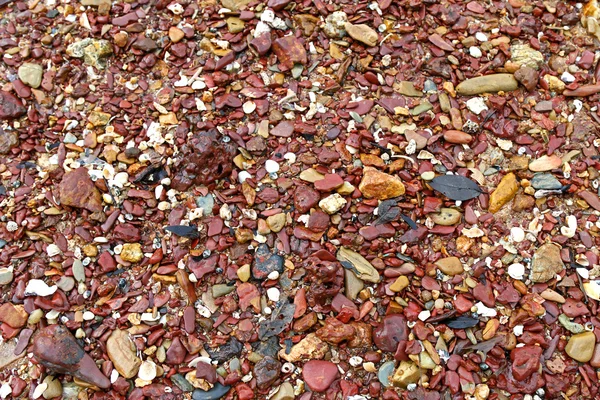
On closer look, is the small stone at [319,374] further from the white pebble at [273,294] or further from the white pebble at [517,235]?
the white pebble at [517,235]

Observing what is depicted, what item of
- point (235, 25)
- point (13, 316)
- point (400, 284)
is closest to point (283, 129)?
point (235, 25)

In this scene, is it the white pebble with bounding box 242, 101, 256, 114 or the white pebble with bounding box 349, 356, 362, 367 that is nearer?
the white pebble with bounding box 349, 356, 362, 367

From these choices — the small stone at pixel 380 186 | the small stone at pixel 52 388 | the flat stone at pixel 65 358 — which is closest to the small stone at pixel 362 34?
the small stone at pixel 380 186

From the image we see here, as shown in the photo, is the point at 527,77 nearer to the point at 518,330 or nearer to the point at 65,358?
the point at 518,330

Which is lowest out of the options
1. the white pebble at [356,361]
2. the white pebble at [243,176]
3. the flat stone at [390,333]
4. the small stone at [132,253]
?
the white pebble at [356,361]

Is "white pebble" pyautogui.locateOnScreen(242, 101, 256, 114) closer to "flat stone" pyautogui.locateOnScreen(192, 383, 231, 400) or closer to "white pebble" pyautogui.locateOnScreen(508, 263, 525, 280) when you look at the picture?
"flat stone" pyautogui.locateOnScreen(192, 383, 231, 400)

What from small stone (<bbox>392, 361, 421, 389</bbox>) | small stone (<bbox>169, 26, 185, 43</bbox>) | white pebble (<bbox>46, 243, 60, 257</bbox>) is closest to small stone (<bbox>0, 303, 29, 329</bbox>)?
white pebble (<bbox>46, 243, 60, 257</bbox>)
